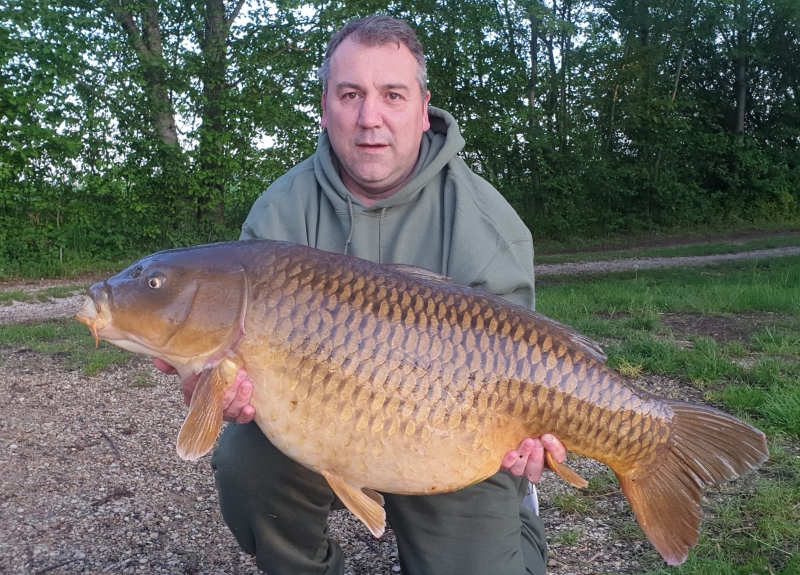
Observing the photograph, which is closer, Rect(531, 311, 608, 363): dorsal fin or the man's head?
Rect(531, 311, 608, 363): dorsal fin

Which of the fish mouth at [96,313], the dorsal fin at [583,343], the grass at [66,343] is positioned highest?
the fish mouth at [96,313]

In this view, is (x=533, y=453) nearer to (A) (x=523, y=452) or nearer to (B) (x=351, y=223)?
(A) (x=523, y=452)

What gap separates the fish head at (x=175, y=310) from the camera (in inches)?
64.6

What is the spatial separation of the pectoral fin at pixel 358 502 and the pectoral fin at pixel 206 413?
0.91ft

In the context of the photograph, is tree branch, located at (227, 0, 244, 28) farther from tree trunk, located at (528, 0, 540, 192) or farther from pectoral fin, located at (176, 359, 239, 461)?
pectoral fin, located at (176, 359, 239, 461)

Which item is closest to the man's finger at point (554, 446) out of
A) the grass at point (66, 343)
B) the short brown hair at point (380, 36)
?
the short brown hair at point (380, 36)

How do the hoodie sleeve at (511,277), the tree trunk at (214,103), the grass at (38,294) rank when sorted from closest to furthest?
the hoodie sleeve at (511,277), the grass at (38,294), the tree trunk at (214,103)

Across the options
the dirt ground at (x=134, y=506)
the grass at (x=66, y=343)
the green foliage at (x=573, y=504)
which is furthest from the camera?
the grass at (x=66, y=343)

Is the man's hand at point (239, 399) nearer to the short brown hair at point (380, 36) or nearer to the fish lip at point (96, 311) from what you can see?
the fish lip at point (96, 311)

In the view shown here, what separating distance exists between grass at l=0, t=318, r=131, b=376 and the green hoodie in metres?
2.40

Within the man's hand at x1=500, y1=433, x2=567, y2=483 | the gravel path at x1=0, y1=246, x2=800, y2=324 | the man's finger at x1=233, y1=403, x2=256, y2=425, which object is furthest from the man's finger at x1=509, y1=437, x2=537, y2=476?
the gravel path at x1=0, y1=246, x2=800, y2=324

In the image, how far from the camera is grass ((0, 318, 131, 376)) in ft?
13.8

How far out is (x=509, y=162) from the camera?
12.6 metres

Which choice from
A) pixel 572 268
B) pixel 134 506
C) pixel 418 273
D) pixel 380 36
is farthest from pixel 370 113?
pixel 572 268
